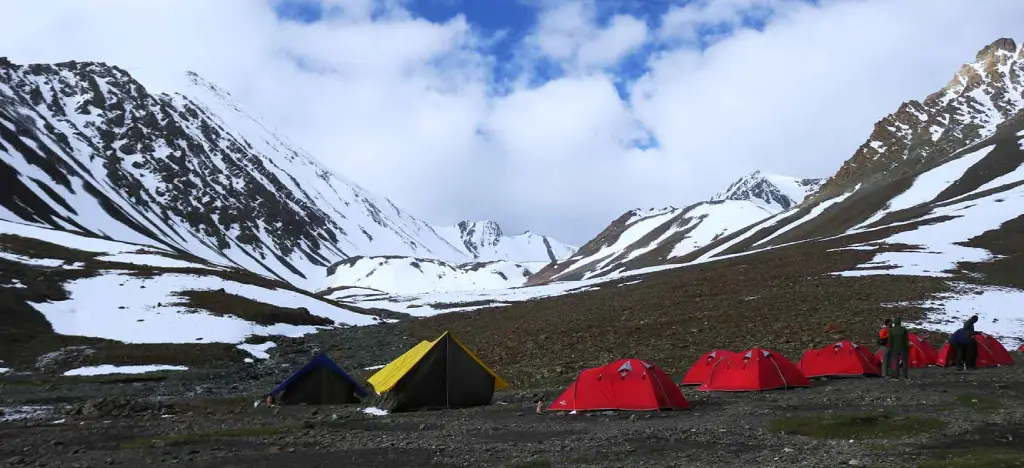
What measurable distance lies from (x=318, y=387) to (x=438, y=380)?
5559 millimetres

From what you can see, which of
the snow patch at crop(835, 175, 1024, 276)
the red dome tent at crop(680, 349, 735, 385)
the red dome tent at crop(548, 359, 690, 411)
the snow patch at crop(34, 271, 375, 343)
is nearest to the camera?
the red dome tent at crop(548, 359, 690, 411)

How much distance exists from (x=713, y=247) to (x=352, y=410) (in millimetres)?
132117

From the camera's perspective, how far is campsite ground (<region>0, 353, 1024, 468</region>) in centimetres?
1404

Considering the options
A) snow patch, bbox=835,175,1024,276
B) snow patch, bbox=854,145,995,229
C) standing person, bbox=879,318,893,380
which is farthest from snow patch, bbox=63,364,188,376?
snow patch, bbox=854,145,995,229

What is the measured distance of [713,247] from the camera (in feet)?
486

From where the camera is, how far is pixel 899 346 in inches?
1005

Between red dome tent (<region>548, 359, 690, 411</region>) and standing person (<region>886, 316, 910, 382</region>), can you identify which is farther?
standing person (<region>886, 316, 910, 382</region>)

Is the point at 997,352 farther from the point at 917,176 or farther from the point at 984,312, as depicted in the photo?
the point at 917,176

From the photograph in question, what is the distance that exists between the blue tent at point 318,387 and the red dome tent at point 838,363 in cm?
1728

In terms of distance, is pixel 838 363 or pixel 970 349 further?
pixel 970 349

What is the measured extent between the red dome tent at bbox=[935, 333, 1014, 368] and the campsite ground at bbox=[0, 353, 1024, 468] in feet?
12.1

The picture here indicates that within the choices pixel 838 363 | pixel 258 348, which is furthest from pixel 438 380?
pixel 258 348

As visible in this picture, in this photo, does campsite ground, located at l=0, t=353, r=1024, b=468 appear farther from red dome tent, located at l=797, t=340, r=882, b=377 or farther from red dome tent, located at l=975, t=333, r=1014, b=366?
red dome tent, located at l=975, t=333, r=1014, b=366

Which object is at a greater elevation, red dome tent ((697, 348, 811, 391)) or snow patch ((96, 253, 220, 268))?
snow patch ((96, 253, 220, 268))
